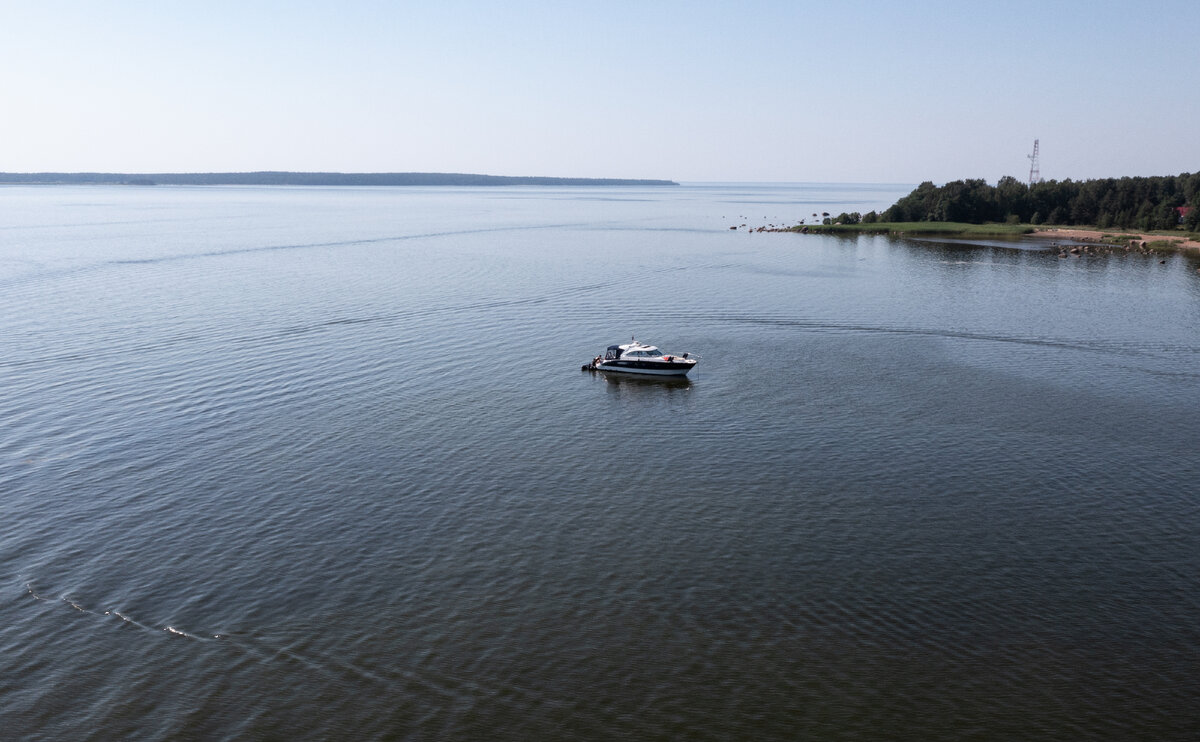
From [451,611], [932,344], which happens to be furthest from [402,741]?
[932,344]

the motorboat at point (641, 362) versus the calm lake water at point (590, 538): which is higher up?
the motorboat at point (641, 362)

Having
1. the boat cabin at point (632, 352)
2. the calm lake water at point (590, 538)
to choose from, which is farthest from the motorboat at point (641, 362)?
the calm lake water at point (590, 538)

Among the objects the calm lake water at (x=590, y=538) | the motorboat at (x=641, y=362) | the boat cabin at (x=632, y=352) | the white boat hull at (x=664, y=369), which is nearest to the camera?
the calm lake water at (x=590, y=538)

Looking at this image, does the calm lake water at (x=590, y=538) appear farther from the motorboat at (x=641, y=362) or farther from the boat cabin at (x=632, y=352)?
the boat cabin at (x=632, y=352)

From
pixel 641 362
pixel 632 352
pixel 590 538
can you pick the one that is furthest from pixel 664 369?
pixel 590 538

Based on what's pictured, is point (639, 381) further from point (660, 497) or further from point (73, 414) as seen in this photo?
point (73, 414)
